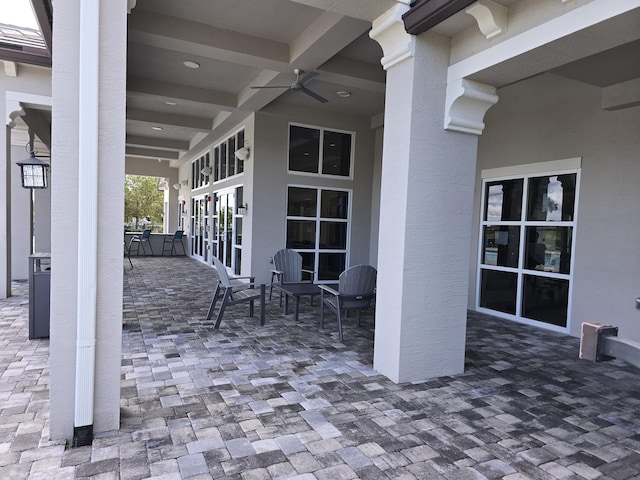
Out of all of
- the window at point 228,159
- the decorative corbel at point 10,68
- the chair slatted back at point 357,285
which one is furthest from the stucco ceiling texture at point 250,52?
the chair slatted back at point 357,285

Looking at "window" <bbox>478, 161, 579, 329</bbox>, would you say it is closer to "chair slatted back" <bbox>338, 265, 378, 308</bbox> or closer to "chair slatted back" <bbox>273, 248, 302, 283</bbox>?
"chair slatted back" <bbox>338, 265, 378, 308</bbox>

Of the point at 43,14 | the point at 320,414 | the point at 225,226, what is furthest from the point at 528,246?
the point at 225,226

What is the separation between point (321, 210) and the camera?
26.4ft

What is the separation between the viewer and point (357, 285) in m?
4.41

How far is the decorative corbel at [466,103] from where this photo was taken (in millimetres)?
3178

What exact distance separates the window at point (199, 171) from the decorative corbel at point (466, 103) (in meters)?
8.78

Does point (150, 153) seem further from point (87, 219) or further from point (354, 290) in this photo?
point (87, 219)

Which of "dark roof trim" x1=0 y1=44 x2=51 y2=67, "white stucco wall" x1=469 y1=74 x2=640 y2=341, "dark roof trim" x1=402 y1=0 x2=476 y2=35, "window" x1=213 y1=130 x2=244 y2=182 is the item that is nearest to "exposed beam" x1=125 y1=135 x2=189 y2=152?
"window" x1=213 y1=130 x2=244 y2=182

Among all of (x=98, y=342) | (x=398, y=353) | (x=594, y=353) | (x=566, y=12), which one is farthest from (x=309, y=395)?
(x=566, y=12)

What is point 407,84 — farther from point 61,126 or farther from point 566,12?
point 61,126

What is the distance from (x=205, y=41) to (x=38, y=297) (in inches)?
129

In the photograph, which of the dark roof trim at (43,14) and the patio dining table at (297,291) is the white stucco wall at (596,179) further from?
the dark roof trim at (43,14)

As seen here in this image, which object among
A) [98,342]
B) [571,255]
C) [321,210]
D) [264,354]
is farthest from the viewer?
[321,210]

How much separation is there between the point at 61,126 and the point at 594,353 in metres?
2.68
